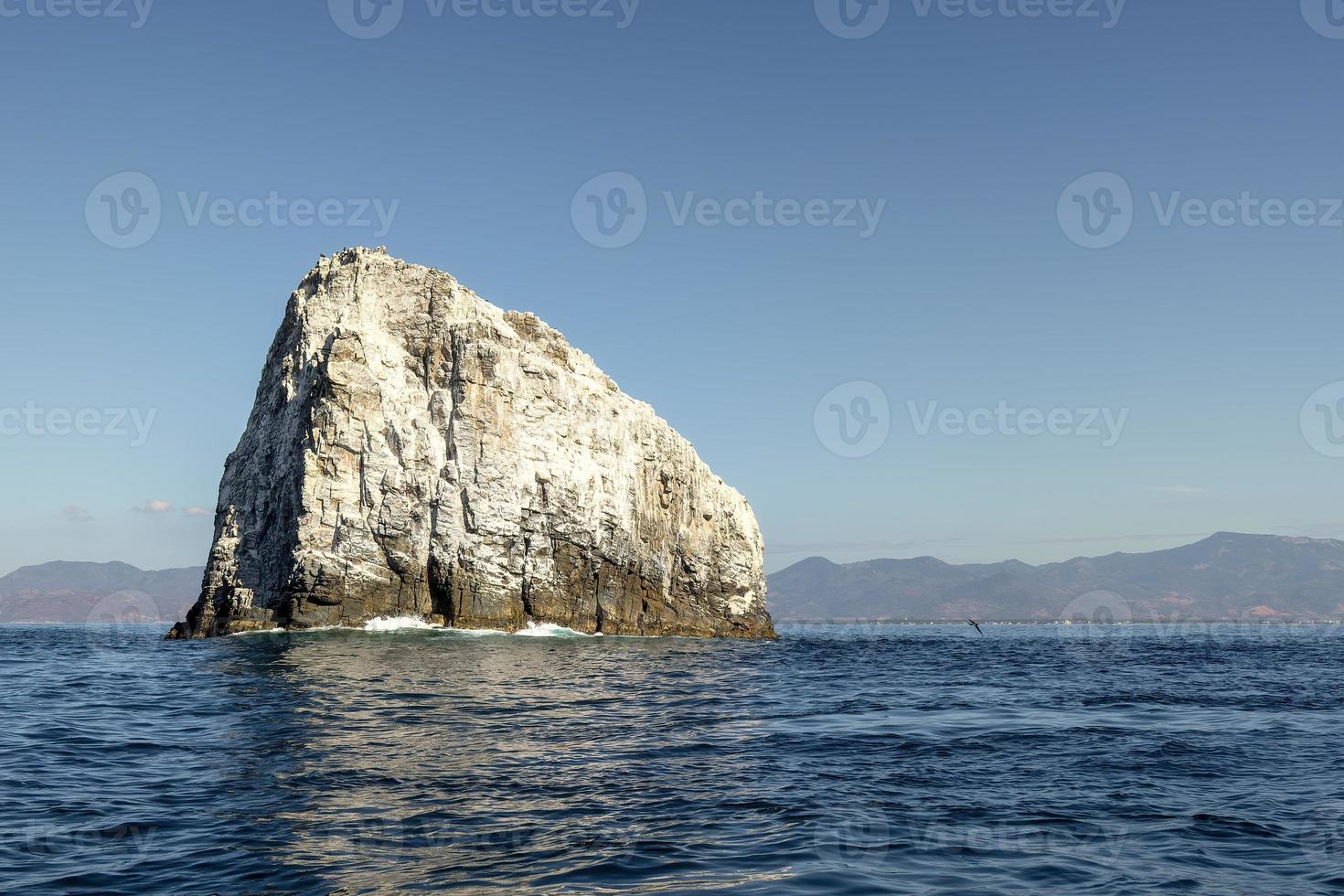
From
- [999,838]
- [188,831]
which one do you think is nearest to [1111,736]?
[999,838]

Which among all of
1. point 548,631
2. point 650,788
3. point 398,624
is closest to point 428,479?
point 398,624

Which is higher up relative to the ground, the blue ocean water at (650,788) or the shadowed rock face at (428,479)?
the shadowed rock face at (428,479)

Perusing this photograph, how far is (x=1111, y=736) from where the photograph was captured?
19906 mm

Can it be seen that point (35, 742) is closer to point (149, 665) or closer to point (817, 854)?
point (817, 854)

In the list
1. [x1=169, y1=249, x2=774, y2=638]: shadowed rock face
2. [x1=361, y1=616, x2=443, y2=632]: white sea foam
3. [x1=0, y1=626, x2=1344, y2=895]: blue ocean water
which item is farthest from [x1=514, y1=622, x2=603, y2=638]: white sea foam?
[x1=0, y1=626, x2=1344, y2=895]: blue ocean water

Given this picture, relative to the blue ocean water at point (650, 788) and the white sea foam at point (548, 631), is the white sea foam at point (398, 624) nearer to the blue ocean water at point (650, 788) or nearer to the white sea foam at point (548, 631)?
the white sea foam at point (548, 631)

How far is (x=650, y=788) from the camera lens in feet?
46.1

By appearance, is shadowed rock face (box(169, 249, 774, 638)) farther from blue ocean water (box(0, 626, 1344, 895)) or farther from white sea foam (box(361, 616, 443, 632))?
blue ocean water (box(0, 626, 1344, 895))

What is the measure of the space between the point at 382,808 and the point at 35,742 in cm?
976

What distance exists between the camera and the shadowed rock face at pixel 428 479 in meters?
58.8

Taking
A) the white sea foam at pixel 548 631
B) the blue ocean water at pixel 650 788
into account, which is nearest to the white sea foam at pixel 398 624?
the white sea foam at pixel 548 631

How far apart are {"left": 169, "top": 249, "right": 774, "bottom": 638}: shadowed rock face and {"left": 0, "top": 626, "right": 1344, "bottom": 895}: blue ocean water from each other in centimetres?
2994

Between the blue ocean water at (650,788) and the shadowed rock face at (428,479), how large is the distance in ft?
98.2

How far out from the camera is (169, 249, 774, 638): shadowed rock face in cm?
5875
